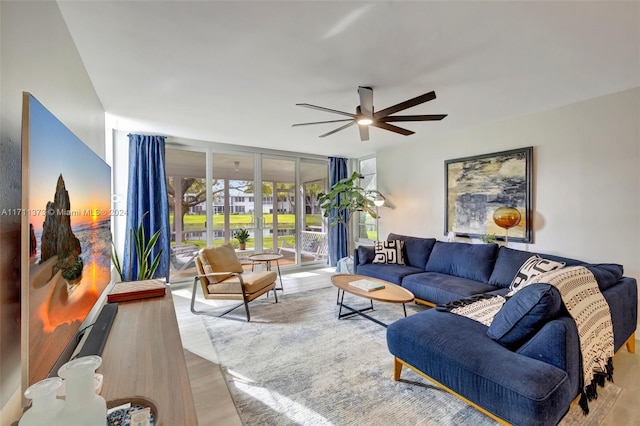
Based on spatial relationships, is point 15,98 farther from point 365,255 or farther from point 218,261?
point 365,255

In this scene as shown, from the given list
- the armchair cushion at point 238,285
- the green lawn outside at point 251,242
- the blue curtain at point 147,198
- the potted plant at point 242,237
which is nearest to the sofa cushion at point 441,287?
the armchair cushion at point 238,285

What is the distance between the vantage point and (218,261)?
11.8ft

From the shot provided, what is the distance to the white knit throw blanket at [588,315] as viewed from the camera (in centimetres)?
161

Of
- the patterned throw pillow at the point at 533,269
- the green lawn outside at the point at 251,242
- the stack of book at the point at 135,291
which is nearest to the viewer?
the stack of book at the point at 135,291

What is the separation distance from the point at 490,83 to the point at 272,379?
317cm

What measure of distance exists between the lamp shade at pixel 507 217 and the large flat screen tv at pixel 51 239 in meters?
4.01

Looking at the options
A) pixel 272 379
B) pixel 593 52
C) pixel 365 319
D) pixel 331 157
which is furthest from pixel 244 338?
pixel 331 157

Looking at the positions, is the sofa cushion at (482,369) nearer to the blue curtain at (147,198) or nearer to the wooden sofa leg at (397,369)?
the wooden sofa leg at (397,369)

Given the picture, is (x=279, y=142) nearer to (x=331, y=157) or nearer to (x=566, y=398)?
(x=331, y=157)

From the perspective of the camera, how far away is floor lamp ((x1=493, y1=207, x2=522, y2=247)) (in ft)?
11.2

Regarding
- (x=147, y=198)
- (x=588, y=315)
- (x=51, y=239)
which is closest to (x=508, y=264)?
(x=588, y=315)

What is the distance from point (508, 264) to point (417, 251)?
1223mm

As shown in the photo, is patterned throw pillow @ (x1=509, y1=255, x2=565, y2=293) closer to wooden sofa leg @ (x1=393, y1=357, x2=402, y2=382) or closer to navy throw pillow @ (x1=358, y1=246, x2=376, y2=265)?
wooden sofa leg @ (x1=393, y1=357, x2=402, y2=382)

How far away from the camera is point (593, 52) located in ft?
6.91
